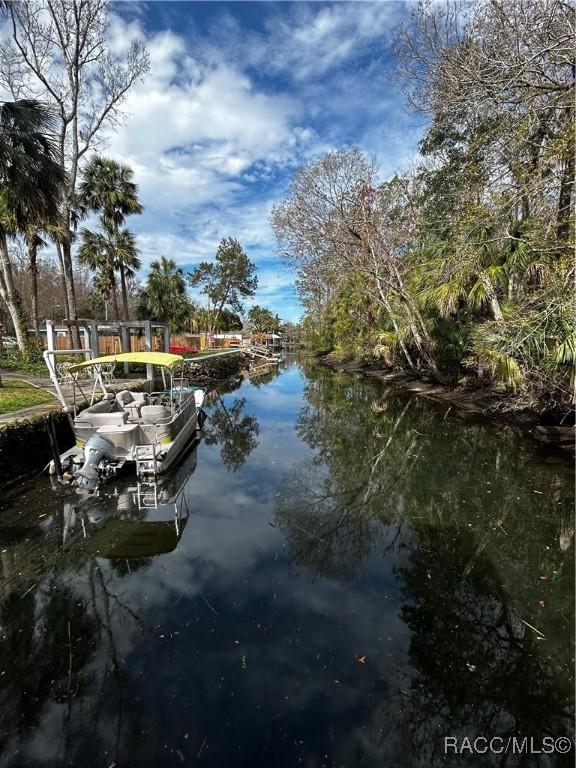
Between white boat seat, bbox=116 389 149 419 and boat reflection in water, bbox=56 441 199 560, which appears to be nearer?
boat reflection in water, bbox=56 441 199 560

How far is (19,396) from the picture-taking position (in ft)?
36.3

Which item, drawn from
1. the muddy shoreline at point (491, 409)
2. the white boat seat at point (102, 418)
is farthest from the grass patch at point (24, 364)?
the muddy shoreline at point (491, 409)

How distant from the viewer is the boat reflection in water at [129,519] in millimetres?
5629

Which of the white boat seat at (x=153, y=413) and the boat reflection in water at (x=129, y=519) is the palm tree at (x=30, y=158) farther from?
the boat reflection in water at (x=129, y=519)

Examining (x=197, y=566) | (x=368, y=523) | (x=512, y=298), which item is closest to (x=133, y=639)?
(x=197, y=566)

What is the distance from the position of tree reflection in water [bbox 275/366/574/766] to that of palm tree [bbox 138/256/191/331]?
25917 mm

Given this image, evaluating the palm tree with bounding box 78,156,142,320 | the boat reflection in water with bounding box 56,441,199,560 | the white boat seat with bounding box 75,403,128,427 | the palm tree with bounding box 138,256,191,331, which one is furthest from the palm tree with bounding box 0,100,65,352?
the palm tree with bounding box 138,256,191,331

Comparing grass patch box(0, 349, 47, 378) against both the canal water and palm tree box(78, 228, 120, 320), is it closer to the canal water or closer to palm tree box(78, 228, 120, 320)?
palm tree box(78, 228, 120, 320)

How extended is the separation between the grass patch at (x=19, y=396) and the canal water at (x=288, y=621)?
3381mm

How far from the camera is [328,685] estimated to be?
3.27m

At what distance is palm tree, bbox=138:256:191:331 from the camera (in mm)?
32562

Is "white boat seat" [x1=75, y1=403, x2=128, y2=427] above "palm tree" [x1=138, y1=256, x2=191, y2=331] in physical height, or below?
below

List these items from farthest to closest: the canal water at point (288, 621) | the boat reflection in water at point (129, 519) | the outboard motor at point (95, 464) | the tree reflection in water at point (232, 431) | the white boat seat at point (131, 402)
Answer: the tree reflection in water at point (232, 431), the white boat seat at point (131, 402), the outboard motor at point (95, 464), the boat reflection in water at point (129, 519), the canal water at point (288, 621)

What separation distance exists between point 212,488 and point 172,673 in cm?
478
